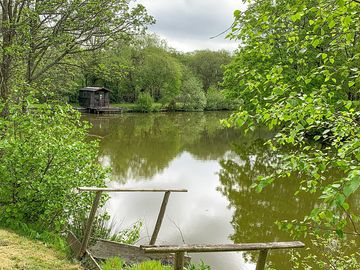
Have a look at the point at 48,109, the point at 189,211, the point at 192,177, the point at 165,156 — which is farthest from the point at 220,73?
the point at 48,109

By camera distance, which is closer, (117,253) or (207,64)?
(117,253)

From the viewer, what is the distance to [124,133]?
2747cm

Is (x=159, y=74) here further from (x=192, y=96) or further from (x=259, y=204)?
(x=259, y=204)

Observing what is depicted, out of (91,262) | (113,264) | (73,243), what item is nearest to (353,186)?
(113,264)

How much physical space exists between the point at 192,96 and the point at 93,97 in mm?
15221

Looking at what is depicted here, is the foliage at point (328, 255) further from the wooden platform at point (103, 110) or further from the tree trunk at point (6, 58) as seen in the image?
the wooden platform at point (103, 110)

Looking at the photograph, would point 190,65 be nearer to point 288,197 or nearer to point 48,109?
point 288,197

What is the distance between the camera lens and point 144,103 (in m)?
47.0

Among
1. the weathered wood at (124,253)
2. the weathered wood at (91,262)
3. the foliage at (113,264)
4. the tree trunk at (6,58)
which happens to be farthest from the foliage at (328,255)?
the tree trunk at (6,58)

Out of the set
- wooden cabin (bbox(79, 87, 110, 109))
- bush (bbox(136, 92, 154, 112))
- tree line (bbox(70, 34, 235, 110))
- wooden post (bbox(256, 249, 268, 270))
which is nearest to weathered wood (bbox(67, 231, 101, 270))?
wooden post (bbox(256, 249, 268, 270))

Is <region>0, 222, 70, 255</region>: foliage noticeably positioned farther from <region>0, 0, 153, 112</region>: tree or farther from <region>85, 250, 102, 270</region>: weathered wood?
<region>0, 0, 153, 112</region>: tree

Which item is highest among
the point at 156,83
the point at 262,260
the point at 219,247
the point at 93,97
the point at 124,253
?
the point at 156,83

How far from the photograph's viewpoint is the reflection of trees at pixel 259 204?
29.9 feet

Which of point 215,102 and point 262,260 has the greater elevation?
point 215,102
